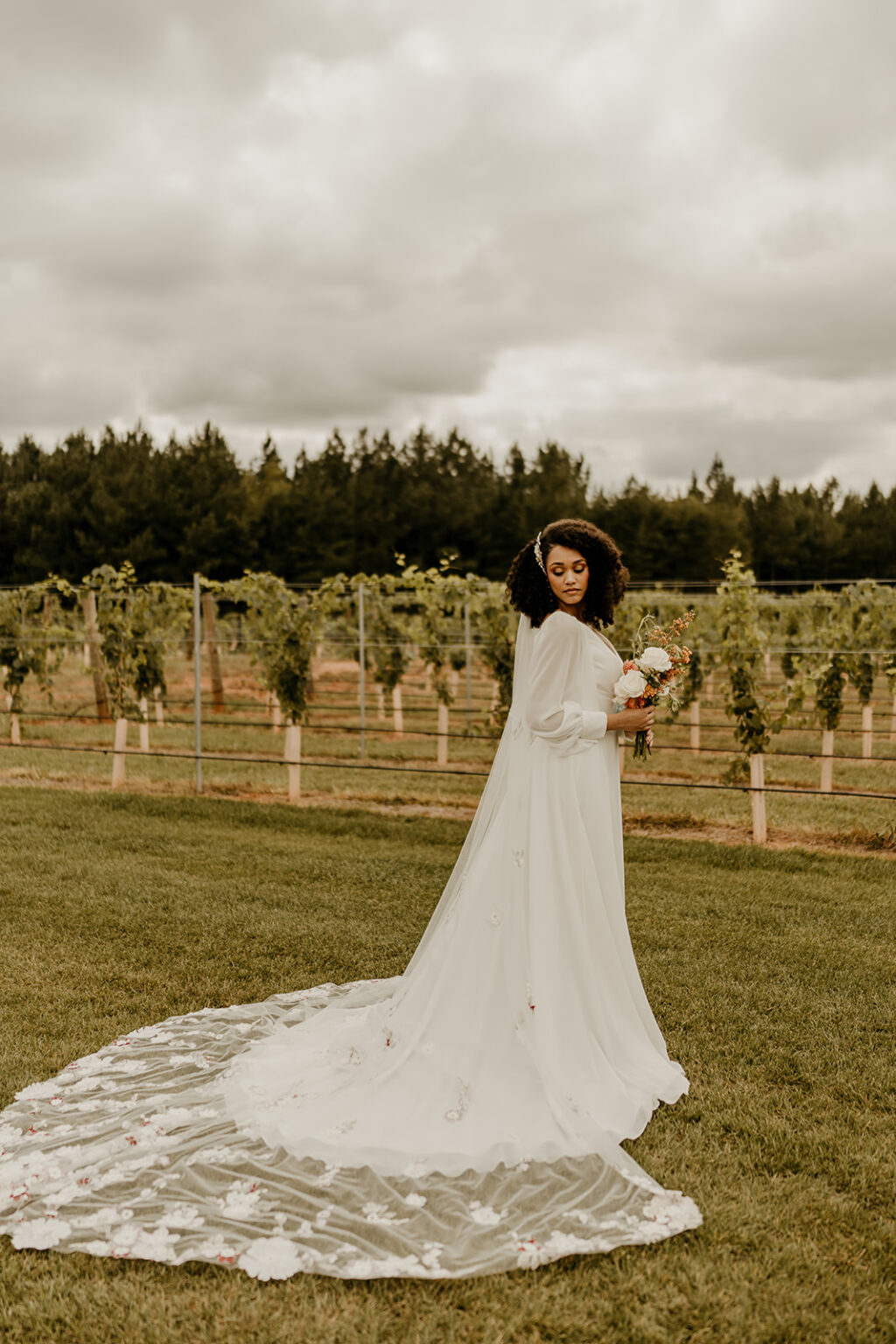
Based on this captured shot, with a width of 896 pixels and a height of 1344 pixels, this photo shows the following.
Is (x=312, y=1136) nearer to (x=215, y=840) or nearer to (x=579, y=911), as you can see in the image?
(x=579, y=911)

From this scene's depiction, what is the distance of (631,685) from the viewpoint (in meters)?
3.31

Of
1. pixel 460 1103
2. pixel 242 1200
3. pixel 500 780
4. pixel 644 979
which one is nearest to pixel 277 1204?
pixel 242 1200

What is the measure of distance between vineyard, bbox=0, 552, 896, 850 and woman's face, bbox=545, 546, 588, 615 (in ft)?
14.3

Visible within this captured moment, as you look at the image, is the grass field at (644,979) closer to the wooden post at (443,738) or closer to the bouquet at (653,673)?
the bouquet at (653,673)

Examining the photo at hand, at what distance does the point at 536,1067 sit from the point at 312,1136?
0.72m

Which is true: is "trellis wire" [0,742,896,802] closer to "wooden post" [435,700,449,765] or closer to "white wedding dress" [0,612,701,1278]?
"wooden post" [435,700,449,765]

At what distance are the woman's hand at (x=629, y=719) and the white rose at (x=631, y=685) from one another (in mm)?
57

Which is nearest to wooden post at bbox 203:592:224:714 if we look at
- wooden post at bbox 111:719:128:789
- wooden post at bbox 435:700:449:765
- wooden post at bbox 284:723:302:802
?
wooden post at bbox 435:700:449:765

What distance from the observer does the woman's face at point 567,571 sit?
3.36m

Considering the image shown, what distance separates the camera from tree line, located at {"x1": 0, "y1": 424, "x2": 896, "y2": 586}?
1129 inches

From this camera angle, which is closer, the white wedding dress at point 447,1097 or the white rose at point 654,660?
the white wedding dress at point 447,1097

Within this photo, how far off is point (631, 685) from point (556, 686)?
250mm

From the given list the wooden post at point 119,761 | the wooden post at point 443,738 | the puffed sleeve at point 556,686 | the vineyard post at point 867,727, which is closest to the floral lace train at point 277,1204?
the puffed sleeve at point 556,686

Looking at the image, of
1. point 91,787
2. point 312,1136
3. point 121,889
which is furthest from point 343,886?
point 91,787
